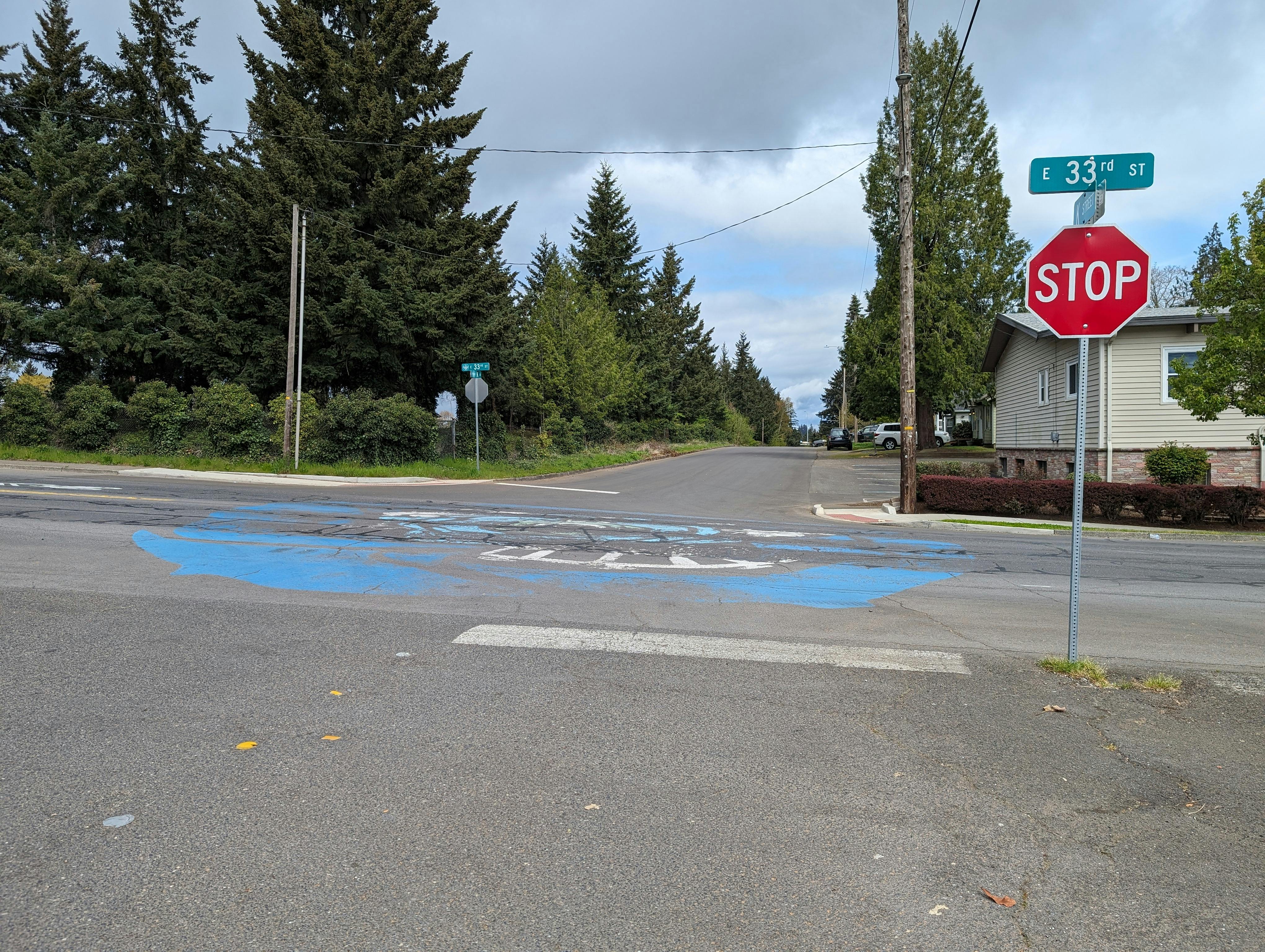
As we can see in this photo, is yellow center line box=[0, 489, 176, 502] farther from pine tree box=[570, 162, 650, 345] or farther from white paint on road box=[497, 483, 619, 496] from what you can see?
pine tree box=[570, 162, 650, 345]

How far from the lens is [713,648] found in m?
6.35

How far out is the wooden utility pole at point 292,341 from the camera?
85.1 feet

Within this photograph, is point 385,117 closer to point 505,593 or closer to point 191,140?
point 191,140

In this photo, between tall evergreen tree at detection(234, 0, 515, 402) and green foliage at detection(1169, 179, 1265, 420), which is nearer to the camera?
green foliage at detection(1169, 179, 1265, 420)

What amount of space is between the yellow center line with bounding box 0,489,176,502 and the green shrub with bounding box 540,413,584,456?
905 inches

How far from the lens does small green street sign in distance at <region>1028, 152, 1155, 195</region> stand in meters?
5.95

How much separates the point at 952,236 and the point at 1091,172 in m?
36.2

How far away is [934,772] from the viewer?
4078mm

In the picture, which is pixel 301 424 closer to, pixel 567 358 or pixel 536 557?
pixel 567 358

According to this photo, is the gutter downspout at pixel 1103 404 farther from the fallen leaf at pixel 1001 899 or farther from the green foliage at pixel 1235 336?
the fallen leaf at pixel 1001 899

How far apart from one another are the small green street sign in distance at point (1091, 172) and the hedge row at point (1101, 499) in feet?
45.1

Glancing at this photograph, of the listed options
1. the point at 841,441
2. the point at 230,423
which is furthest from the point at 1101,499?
the point at 841,441

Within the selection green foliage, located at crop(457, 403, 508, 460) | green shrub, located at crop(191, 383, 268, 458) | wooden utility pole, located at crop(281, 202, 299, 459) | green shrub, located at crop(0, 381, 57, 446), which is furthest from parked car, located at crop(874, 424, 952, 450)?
green shrub, located at crop(0, 381, 57, 446)

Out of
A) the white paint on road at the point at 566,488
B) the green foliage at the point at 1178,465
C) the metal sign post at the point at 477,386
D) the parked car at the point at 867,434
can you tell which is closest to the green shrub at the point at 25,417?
the metal sign post at the point at 477,386
